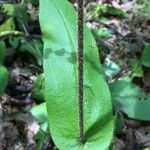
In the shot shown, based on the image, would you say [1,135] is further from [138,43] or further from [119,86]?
[138,43]

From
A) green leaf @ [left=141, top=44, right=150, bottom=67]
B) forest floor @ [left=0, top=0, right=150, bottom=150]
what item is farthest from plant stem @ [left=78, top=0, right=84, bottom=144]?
green leaf @ [left=141, top=44, right=150, bottom=67]

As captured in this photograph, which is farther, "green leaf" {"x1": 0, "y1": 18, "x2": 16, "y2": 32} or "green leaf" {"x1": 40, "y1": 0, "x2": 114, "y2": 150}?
"green leaf" {"x1": 0, "y1": 18, "x2": 16, "y2": 32}

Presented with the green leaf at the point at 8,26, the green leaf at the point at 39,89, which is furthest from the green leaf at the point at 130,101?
the green leaf at the point at 8,26

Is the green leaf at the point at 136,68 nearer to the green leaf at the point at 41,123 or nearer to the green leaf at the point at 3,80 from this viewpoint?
the green leaf at the point at 41,123

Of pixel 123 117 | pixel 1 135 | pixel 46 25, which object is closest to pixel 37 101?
pixel 1 135

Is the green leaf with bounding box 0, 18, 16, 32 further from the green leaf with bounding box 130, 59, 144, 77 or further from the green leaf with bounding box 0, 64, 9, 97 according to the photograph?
the green leaf with bounding box 130, 59, 144, 77
